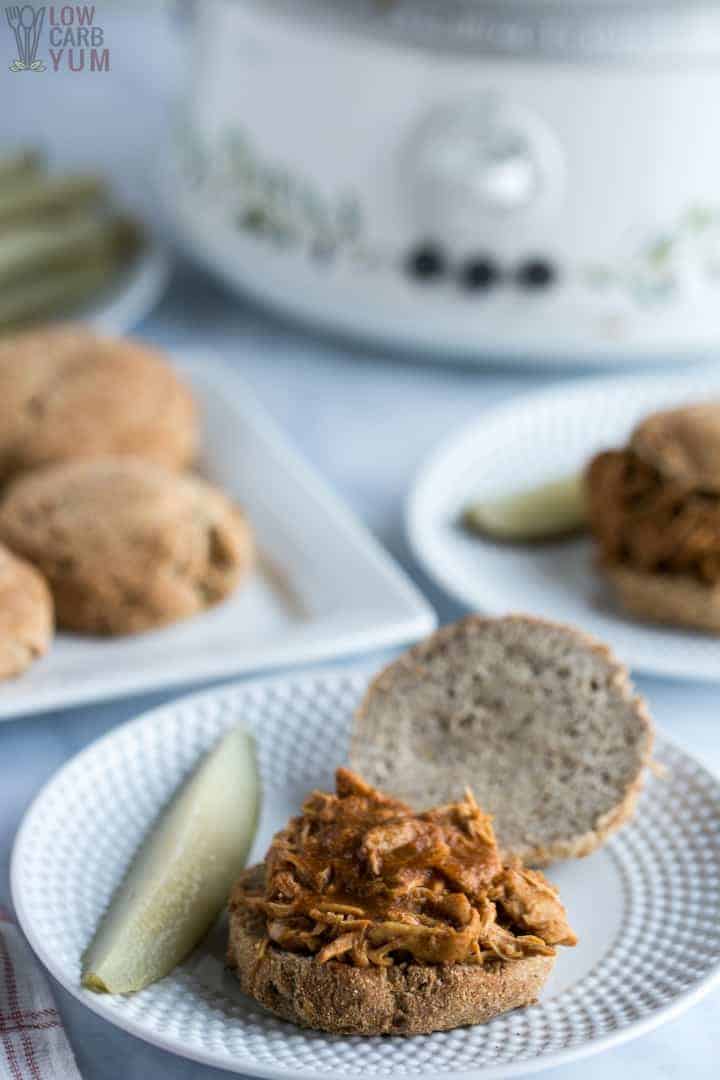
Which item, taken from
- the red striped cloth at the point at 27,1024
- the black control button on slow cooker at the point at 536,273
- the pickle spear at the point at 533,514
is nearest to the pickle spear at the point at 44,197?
the black control button on slow cooker at the point at 536,273

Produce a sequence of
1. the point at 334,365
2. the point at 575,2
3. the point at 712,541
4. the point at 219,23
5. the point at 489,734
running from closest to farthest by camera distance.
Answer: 1. the point at 489,734
2. the point at 712,541
3. the point at 575,2
4. the point at 219,23
5. the point at 334,365

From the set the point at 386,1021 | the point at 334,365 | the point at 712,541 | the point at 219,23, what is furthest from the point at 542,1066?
the point at 219,23

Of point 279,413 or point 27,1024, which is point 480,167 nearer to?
point 279,413

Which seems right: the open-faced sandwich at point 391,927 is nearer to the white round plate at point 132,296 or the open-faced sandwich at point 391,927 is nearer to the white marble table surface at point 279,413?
the white marble table surface at point 279,413

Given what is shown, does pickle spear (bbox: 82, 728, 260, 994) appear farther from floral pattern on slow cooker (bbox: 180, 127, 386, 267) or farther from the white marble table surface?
floral pattern on slow cooker (bbox: 180, 127, 386, 267)

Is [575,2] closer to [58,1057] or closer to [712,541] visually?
[712,541]

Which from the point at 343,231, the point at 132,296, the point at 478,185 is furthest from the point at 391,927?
the point at 132,296
